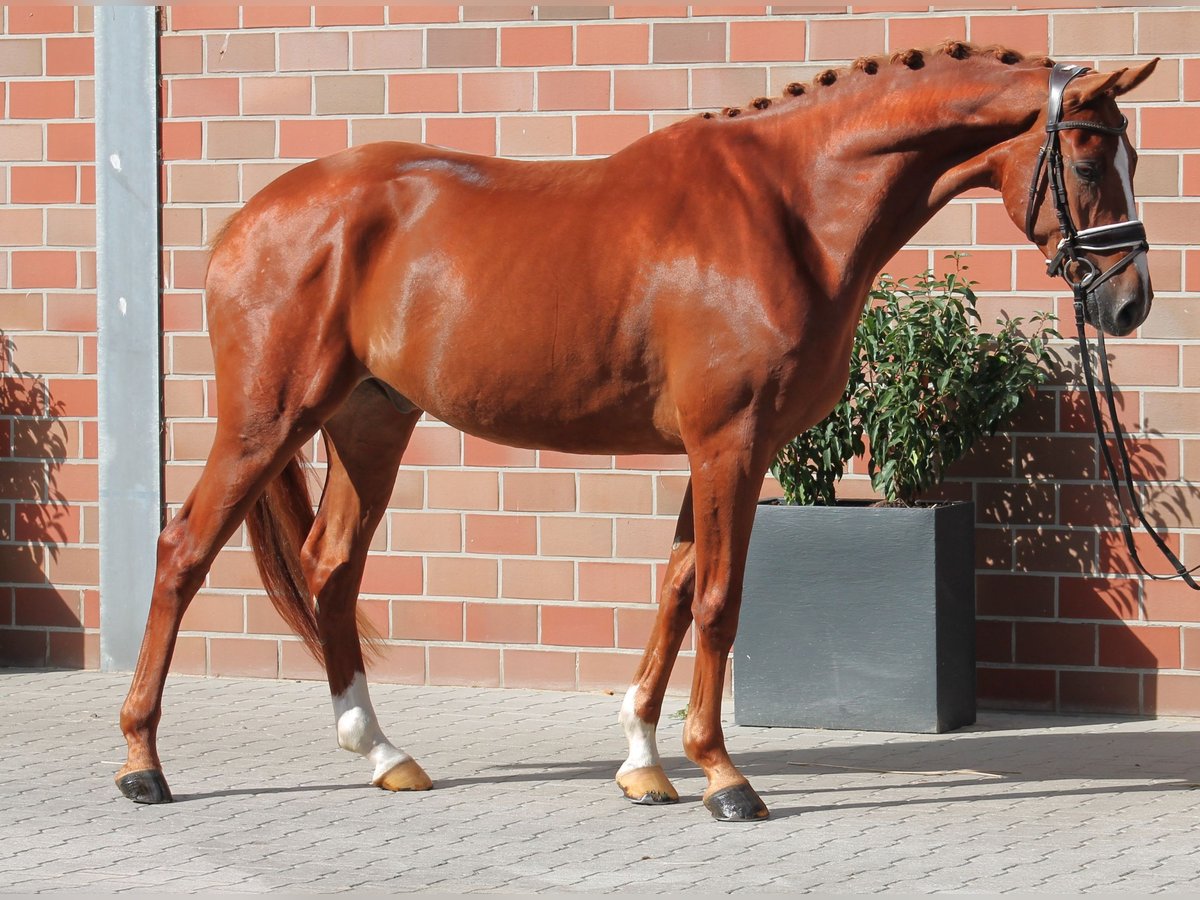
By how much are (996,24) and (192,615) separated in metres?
4.00

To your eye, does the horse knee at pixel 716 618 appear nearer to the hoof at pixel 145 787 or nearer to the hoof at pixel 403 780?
the hoof at pixel 403 780

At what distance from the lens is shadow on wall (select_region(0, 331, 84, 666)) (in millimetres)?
7051

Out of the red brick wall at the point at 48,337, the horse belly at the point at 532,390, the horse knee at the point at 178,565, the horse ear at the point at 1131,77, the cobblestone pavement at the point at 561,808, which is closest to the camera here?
the cobblestone pavement at the point at 561,808

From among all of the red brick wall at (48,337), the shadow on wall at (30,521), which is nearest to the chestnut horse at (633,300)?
the red brick wall at (48,337)

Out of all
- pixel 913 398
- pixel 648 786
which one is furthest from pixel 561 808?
pixel 913 398

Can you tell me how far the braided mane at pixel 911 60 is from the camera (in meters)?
4.54

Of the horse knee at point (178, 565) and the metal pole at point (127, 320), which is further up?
the metal pole at point (127, 320)

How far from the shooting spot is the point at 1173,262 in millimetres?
6035

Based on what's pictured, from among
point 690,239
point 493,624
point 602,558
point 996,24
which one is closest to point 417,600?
point 493,624

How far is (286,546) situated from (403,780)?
872 mm

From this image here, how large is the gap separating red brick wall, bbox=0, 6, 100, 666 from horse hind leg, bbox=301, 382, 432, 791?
2177 millimetres

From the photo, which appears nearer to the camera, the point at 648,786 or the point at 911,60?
the point at 911,60

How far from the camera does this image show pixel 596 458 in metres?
6.48

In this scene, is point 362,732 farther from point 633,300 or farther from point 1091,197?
point 1091,197
